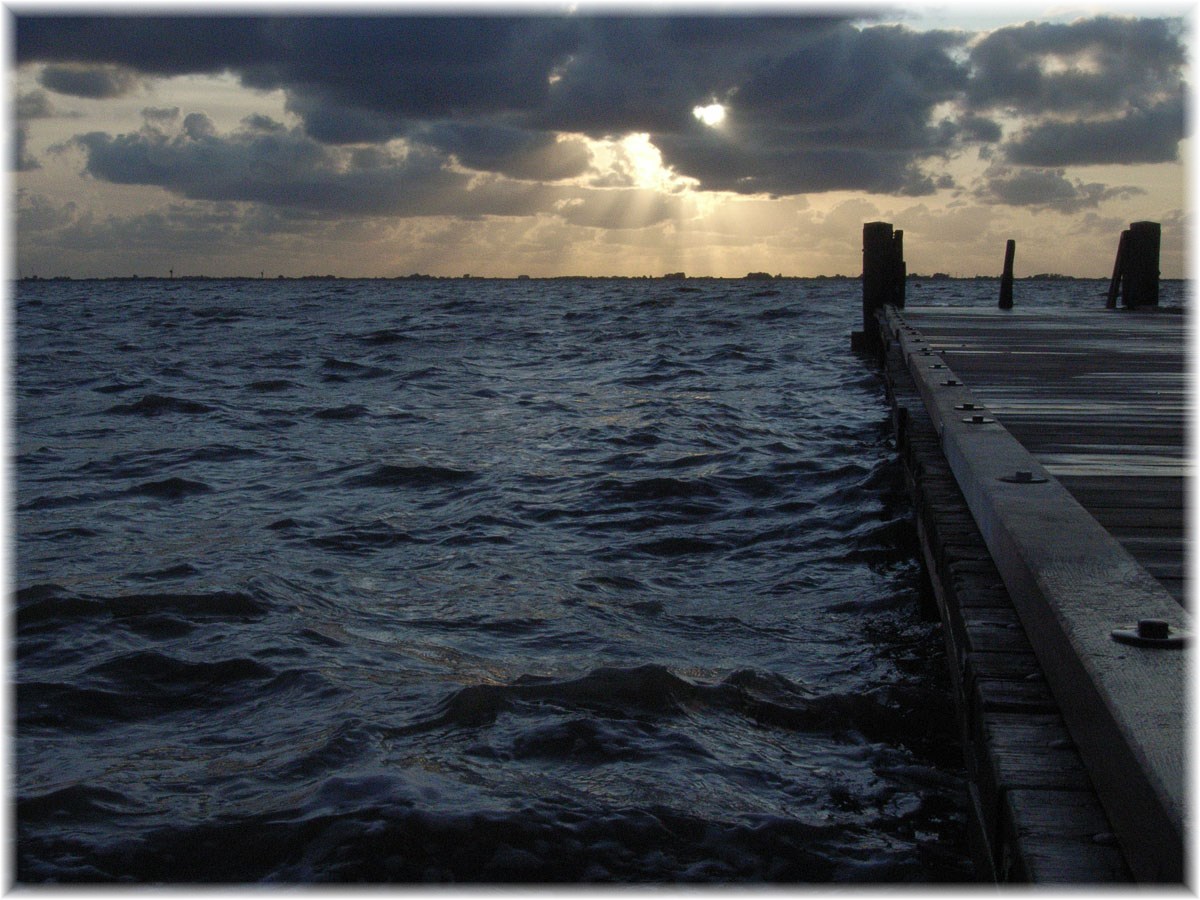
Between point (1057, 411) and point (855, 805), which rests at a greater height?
point (1057, 411)

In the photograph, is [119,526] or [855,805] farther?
[119,526]

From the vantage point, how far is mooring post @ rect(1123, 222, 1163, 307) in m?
18.6

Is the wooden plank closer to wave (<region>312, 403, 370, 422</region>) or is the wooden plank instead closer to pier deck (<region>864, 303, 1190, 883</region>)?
pier deck (<region>864, 303, 1190, 883</region>)

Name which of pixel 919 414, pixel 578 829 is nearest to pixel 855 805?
pixel 578 829

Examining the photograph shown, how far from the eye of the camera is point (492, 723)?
3.96m

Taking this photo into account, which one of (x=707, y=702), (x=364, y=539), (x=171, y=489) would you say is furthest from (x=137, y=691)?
(x=171, y=489)

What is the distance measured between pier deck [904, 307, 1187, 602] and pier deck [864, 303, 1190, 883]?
0.02 meters

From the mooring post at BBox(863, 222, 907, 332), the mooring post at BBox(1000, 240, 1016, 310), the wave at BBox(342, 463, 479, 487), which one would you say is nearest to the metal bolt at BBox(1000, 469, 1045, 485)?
the wave at BBox(342, 463, 479, 487)

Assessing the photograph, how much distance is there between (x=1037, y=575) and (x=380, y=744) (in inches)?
92.1

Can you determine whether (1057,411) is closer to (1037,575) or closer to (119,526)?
(1037,575)

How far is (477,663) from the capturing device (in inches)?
180

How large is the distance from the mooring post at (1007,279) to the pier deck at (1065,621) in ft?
54.2

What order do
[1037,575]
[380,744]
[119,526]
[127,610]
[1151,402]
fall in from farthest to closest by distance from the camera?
1. [119,526]
2. [1151,402]
3. [127,610]
4. [380,744]
5. [1037,575]

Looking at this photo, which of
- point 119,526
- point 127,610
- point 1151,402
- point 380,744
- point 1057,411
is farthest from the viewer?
point 119,526
